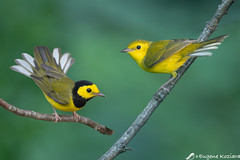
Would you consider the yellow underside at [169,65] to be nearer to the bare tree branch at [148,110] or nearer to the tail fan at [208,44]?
the bare tree branch at [148,110]

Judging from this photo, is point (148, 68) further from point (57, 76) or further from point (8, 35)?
point (8, 35)

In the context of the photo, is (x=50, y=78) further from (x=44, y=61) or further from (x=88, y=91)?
(x=88, y=91)

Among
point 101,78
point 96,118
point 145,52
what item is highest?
point 145,52

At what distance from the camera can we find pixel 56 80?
6.40ft

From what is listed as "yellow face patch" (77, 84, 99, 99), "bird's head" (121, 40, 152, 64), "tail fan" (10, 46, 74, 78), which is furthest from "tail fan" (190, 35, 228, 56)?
"tail fan" (10, 46, 74, 78)

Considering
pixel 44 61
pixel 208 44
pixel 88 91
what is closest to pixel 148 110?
pixel 88 91

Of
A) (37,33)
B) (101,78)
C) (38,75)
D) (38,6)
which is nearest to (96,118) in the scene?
(101,78)

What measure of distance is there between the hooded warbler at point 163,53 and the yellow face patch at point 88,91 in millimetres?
460

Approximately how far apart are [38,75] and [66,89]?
0.19m

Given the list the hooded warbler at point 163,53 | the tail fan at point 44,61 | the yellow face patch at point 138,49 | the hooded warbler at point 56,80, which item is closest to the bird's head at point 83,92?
the hooded warbler at point 56,80

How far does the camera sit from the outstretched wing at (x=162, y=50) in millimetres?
2164

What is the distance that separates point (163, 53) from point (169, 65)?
10cm

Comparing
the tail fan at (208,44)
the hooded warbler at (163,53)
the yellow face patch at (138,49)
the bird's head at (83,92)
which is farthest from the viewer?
the yellow face patch at (138,49)

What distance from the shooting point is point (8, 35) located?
9.20 ft
